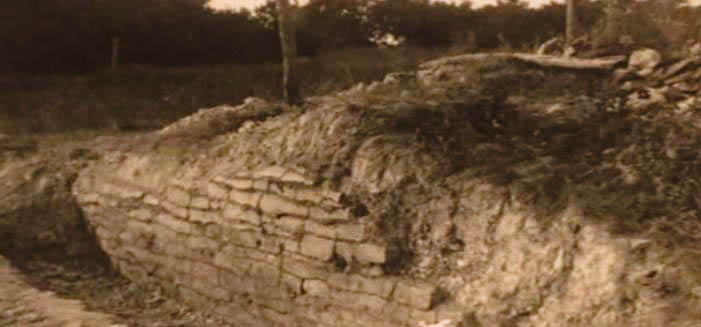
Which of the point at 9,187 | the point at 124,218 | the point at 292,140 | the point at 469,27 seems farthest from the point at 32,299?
the point at 469,27

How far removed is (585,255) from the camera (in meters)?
3.96

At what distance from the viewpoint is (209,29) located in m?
16.9

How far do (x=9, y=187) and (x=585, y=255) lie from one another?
632 cm

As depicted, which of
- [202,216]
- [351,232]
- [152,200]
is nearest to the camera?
[351,232]

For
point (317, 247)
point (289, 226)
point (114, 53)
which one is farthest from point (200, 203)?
point (114, 53)

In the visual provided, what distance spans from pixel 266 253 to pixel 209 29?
1204 centimetres

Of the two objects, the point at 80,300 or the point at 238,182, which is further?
the point at 80,300

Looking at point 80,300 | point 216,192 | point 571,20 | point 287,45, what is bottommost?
point 80,300

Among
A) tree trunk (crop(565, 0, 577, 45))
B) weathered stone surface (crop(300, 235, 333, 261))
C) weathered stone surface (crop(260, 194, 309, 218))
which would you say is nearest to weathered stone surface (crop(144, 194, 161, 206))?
weathered stone surface (crop(260, 194, 309, 218))

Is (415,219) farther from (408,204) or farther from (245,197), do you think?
(245,197)

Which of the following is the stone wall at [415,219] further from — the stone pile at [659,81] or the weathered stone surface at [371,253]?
the stone pile at [659,81]

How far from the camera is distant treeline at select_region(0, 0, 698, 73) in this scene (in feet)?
50.4

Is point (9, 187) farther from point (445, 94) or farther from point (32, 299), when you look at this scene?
point (445, 94)

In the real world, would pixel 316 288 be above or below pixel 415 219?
below
